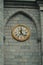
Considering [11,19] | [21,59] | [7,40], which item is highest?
[11,19]

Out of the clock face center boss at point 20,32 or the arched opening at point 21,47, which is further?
the clock face center boss at point 20,32

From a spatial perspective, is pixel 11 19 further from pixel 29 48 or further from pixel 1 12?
pixel 29 48

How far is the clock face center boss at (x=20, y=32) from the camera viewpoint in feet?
37.9

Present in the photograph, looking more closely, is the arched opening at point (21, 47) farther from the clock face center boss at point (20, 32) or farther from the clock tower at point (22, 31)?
the clock face center boss at point (20, 32)

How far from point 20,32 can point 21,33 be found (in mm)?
61

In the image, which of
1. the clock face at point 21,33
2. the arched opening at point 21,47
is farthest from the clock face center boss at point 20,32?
the arched opening at point 21,47

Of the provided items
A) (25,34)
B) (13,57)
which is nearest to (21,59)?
(13,57)

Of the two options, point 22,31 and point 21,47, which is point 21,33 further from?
point 21,47

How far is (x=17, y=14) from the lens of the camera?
466 inches

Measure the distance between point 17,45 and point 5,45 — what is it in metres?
0.51

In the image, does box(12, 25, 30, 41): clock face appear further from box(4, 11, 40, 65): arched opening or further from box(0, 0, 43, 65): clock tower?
box(4, 11, 40, 65): arched opening

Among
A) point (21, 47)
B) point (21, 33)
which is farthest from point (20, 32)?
point (21, 47)

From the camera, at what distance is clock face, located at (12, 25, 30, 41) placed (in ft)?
37.9

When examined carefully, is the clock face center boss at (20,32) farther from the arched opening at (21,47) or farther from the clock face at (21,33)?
the arched opening at (21,47)
